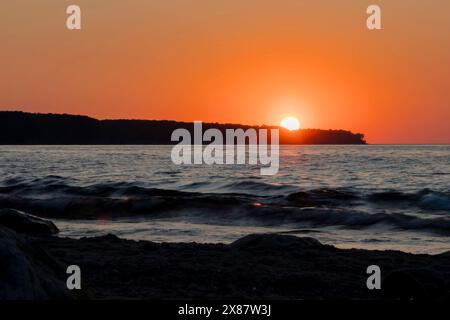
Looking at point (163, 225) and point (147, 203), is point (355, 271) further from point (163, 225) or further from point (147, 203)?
point (147, 203)

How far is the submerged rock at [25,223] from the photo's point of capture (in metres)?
13.9

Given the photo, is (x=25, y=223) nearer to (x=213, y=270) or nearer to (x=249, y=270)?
(x=213, y=270)

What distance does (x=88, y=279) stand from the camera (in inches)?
301

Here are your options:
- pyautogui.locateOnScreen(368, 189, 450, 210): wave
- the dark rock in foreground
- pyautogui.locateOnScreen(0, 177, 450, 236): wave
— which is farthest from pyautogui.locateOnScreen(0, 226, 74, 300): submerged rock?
pyautogui.locateOnScreen(368, 189, 450, 210): wave

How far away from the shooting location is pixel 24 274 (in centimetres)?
485

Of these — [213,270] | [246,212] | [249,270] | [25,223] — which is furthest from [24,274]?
[246,212]

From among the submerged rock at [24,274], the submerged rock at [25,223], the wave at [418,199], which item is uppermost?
the submerged rock at [24,274]

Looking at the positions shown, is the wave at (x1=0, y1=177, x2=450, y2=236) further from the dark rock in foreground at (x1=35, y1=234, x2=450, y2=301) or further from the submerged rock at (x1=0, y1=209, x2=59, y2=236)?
the dark rock in foreground at (x1=35, y1=234, x2=450, y2=301)

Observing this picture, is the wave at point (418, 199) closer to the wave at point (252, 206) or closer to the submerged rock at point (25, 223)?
the wave at point (252, 206)

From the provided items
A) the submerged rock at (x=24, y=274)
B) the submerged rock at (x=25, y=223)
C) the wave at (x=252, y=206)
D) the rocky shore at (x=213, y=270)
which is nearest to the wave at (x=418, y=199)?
the wave at (x=252, y=206)

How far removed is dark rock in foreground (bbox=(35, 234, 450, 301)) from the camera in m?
7.23

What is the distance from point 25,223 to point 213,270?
703 centimetres
